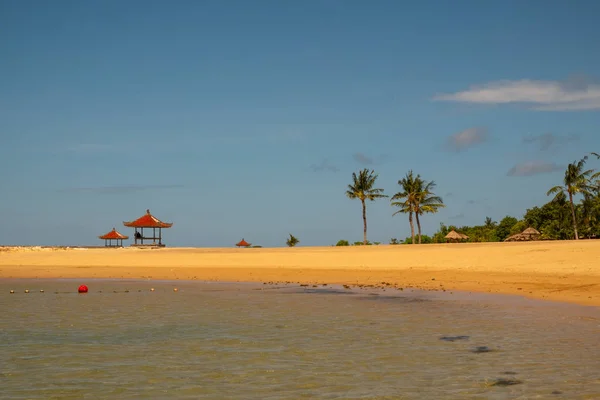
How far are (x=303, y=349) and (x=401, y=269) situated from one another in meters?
27.1

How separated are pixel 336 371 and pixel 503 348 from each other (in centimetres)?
422

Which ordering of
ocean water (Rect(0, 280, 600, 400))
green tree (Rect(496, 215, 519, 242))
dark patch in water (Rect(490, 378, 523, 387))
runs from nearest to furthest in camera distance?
ocean water (Rect(0, 280, 600, 400)), dark patch in water (Rect(490, 378, 523, 387)), green tree (Rect(496, 215, 519, 242))

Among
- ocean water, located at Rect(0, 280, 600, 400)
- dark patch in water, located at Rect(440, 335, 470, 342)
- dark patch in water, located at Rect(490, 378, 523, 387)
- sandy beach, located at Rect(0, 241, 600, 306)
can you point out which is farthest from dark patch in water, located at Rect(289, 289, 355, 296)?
dark patch in water, located at Rect(490, 378, 523, 387)

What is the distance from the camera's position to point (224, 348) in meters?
14.0

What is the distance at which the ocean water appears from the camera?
395 inches

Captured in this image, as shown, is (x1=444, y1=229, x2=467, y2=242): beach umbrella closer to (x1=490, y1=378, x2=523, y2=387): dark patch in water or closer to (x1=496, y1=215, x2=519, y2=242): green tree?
(x1=496, y1=215, x2=519, y2=242): green tree

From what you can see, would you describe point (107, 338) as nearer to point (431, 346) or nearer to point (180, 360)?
point (180, 360)

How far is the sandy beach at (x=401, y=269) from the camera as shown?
28.5 m

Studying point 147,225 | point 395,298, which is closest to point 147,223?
point 147,225

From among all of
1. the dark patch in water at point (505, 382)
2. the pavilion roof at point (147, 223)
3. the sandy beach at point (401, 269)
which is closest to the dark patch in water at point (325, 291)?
the sandy beach at point (401, 269)

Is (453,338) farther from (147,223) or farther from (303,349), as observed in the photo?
(147,223)

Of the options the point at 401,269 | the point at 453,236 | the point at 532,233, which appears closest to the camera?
the point at 401,269

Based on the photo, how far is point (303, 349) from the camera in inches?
538

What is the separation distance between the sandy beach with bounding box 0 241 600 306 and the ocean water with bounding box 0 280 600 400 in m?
5.31
